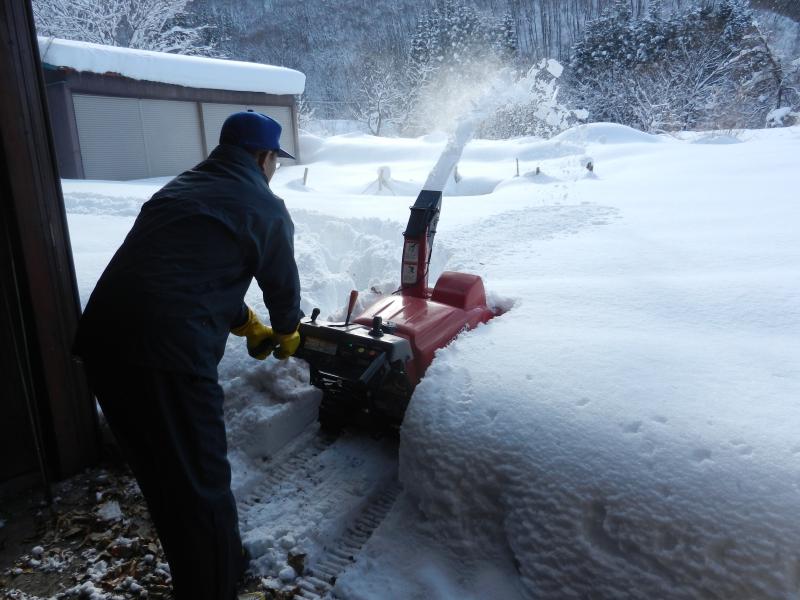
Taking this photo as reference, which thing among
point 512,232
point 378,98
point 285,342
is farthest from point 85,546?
point 378,98

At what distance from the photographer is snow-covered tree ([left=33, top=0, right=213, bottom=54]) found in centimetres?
1845

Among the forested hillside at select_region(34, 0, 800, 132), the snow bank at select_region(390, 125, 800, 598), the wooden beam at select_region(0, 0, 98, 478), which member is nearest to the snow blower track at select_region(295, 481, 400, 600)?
the snow bank at select_region(390, 125, 800, 598)

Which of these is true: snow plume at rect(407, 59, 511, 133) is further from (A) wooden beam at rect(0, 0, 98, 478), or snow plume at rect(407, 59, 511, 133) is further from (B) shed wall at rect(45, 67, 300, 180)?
(A) wooden beam at rect(0, 0, 98, 478)

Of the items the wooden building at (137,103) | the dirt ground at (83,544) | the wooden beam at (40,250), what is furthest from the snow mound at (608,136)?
the dirt ground at (83,544)

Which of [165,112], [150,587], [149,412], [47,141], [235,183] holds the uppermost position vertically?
[165,112]

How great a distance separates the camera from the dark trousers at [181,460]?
1.56 m

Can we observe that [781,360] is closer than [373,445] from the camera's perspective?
Yes

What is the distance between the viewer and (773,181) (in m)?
5.12

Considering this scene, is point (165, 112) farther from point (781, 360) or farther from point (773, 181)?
point (781, 360)

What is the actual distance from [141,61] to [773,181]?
11.4m

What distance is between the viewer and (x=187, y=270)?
60.6 inches

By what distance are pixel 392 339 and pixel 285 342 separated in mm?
407

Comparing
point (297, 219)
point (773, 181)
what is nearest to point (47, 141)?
point (297, 219)

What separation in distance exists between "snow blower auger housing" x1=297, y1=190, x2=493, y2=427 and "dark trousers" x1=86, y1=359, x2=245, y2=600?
1.94 ft
